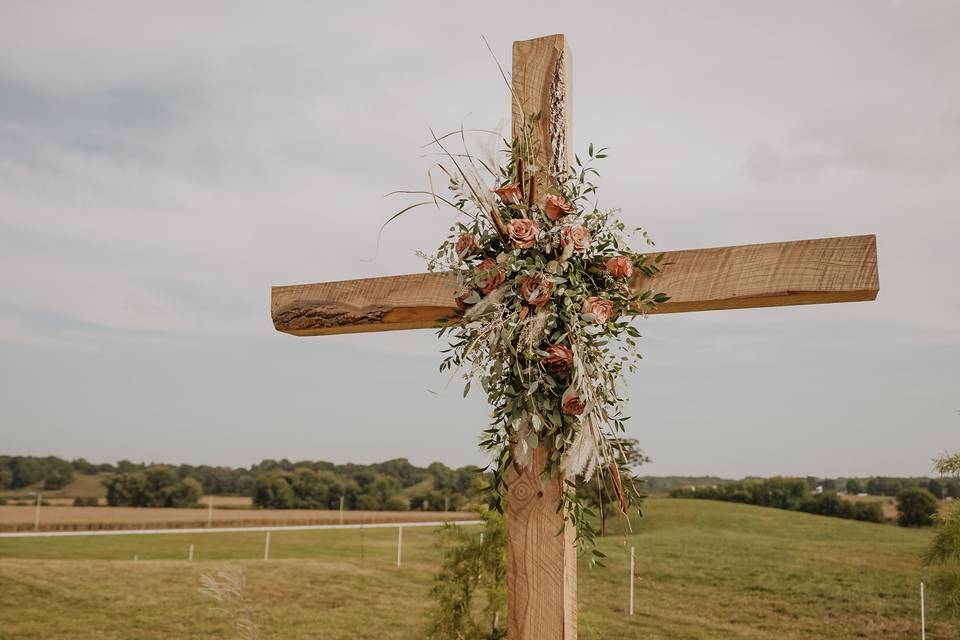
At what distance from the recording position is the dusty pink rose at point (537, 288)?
2.37m

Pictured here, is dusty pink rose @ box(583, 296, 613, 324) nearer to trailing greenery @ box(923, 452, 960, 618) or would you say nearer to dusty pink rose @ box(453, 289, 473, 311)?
dusty pink rose @ box(453, 289, 473, 311)

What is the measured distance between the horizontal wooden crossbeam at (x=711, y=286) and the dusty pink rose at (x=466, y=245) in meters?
0.10

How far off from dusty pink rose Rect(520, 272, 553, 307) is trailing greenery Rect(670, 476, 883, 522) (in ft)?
70.0

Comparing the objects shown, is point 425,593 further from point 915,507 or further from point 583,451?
point 915,507

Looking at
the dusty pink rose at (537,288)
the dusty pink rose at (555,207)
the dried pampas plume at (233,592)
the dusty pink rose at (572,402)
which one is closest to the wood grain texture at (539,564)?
the dusty pink rose at (572,402)

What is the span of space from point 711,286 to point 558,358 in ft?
2.17

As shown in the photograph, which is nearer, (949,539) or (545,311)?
(545,311)

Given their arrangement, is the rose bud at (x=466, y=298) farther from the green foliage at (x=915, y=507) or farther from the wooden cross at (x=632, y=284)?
the green foliage at (x=915, y=507)

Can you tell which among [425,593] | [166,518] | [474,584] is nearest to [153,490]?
[166,518]

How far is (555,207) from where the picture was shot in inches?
98.0

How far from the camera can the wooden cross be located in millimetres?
2422

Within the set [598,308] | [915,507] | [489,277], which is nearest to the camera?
[598,308]

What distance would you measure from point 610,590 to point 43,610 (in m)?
8.70

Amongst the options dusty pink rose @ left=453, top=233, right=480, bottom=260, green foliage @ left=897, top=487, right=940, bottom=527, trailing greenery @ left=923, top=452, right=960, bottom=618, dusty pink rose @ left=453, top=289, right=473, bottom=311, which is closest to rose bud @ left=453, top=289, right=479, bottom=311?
dusty pink rose @ left=453, top=289, right=473, bottom=311
